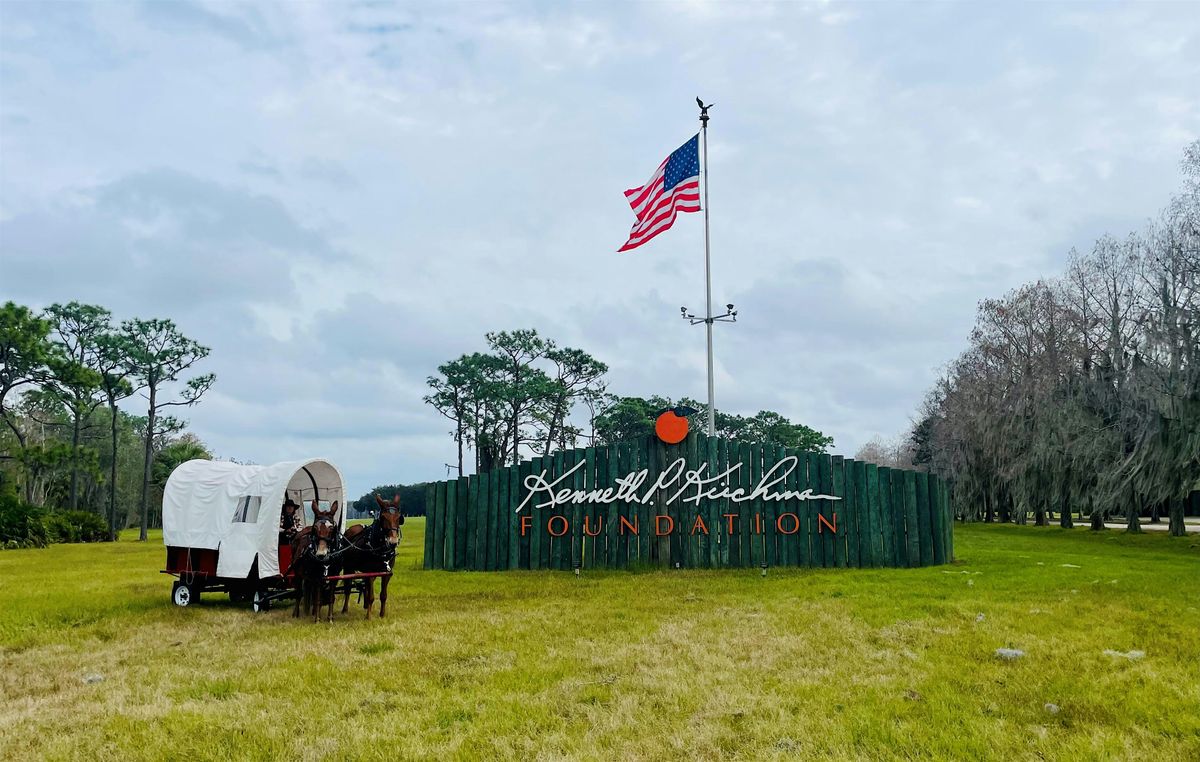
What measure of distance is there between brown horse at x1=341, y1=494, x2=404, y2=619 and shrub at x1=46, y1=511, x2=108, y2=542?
25.2m

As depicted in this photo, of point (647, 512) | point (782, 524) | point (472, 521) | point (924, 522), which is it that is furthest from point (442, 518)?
point (924, 522)

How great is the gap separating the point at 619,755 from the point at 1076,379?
29.9 meters

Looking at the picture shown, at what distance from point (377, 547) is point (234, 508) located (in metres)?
2.74

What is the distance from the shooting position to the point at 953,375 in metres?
41.8

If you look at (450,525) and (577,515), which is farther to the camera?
(450,525)

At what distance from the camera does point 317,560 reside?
997 cm

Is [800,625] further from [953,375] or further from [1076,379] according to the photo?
[953,375]

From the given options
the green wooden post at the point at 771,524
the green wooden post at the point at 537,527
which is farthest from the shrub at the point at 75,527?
the green wooden post at the point at 771,524

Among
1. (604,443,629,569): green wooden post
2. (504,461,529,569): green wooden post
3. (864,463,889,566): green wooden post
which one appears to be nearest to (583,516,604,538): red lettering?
(604,443,629,569): green wooden post

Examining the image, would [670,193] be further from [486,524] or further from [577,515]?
[486,524]

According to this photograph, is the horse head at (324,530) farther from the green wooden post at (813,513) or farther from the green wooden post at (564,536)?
the green wooden post at (813,513)

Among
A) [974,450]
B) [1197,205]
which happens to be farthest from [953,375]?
[1197,205]

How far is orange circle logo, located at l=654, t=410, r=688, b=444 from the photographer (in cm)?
1595

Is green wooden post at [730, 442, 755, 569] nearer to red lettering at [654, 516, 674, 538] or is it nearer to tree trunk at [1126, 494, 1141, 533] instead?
red lettering at [654, 516, 674, 538]
